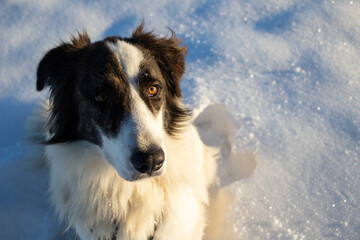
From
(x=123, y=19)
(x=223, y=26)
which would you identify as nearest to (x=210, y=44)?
(x=223, y=26)

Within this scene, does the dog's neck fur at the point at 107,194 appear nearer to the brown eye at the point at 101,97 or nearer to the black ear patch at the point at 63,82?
the black ear patch at the point at 63,82

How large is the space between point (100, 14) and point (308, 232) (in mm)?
5090

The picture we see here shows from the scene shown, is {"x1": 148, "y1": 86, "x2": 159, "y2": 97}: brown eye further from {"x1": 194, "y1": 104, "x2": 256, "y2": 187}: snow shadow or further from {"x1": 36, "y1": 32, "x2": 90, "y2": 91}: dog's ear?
{"x1": 194, "y1": 104, "x2": 256, "y2": 187}: snow shadow

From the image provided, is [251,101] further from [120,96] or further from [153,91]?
[120,96]

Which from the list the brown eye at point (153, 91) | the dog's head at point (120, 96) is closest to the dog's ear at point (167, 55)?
the dog's head at point (120, 96)

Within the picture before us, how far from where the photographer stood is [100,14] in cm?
542

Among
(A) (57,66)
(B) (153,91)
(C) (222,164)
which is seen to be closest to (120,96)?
(B) (153,91)

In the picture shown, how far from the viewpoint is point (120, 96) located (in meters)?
2.22

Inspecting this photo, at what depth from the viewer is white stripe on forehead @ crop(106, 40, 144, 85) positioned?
2.28m

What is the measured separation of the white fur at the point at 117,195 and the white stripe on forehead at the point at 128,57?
70 centimetres

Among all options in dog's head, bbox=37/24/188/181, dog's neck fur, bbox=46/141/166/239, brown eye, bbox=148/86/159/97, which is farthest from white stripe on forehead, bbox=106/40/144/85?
dog's neck fur, bbox=46/141/166/239

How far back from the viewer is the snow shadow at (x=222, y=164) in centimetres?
338

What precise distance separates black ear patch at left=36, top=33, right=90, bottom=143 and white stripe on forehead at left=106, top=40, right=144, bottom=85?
0.42m

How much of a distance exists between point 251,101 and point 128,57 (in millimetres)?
2418
